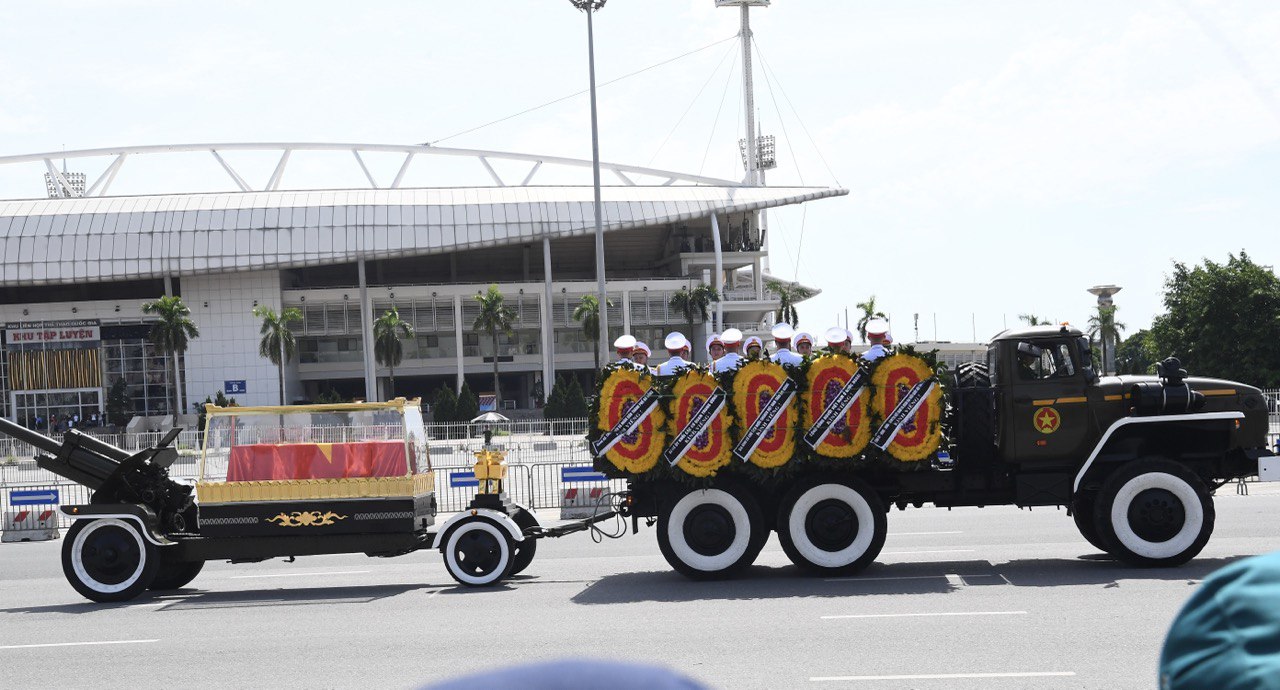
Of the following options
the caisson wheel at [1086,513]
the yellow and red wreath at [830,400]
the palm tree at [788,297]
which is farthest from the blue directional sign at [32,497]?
the palm tree at [788,297]

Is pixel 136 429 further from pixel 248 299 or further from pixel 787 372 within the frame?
pixel 787 372

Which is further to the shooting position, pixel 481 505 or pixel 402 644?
pixel 481 505

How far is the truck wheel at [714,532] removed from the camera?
42.7 ft

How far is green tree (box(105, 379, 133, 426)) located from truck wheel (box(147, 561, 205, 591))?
6652 centimetres

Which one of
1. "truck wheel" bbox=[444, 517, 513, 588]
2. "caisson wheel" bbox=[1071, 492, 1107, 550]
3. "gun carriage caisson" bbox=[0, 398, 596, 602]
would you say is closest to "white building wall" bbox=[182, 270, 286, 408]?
"gun carriage caisson" bbox=[0, 398, 596, 602]

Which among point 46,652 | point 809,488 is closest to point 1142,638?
point 809,488

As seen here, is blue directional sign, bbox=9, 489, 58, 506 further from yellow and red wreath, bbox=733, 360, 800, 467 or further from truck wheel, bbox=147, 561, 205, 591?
yellow and red wreath, bbox=733, 360, 800, 467

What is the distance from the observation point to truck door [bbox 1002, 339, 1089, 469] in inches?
510

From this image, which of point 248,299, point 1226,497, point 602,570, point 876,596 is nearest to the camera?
point 876,596

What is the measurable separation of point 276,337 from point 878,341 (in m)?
65.4

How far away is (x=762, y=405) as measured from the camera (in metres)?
13.1

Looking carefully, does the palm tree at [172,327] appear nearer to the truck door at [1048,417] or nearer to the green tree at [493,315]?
the green tree at [493,315]

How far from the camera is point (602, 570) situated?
14.7m

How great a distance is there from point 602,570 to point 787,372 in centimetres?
354
